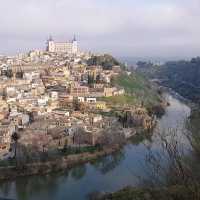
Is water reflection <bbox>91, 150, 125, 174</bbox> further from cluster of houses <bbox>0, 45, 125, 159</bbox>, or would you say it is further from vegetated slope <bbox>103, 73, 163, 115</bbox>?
vegetated slope <bbox>103, 73, 163, 115</bbox>

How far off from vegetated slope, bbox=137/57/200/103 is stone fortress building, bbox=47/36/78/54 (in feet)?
16.2

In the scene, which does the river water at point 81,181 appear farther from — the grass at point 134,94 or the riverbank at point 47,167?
the grass at point 134,94

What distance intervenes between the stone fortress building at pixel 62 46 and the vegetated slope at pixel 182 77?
194 inches

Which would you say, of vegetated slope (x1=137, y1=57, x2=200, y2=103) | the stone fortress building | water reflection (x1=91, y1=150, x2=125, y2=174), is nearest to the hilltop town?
water reflection (x1=91, y1=150, x2=125, y2=174)

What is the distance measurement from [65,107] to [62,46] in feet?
39.7

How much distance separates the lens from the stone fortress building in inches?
955

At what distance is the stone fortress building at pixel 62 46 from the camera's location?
2427 cm

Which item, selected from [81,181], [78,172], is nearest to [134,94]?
[78,172]

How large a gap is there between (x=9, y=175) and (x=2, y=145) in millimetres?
1380

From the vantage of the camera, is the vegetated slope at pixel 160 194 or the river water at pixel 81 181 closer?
the vegetated slope at pixel 160 194

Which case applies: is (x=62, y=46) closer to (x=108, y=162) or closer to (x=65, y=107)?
(x=65, y=107)

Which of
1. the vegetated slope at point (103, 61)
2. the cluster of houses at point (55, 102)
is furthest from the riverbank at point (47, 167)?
the vegetated slope at point (103, 61)

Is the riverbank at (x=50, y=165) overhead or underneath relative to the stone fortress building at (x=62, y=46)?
underneath

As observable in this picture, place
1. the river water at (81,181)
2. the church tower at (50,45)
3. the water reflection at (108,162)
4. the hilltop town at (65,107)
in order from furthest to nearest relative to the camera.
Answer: the church tower at (50,45) → the hilltop town at (65,107) → the water reflection at (108,162) → the river water at (81,181)
